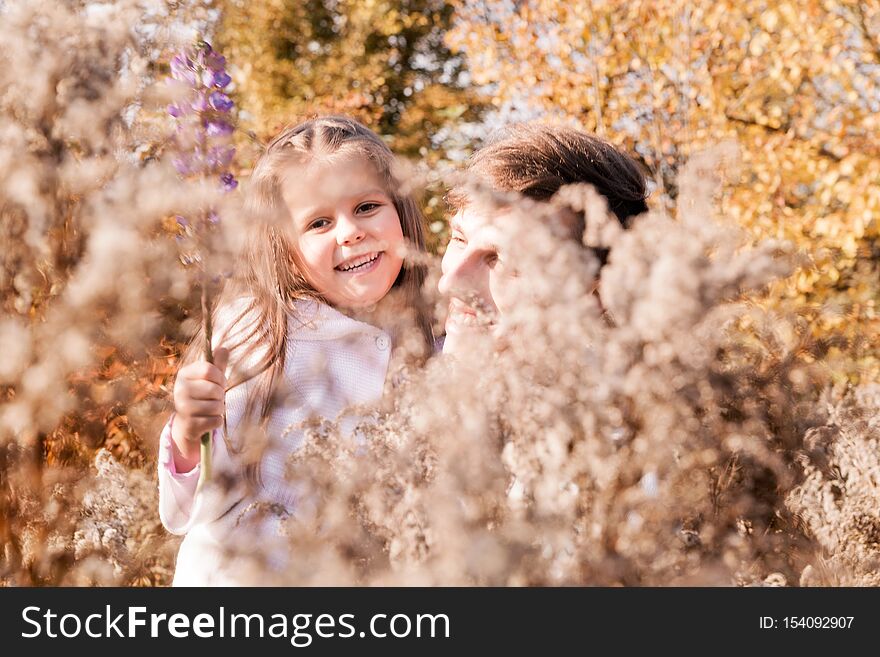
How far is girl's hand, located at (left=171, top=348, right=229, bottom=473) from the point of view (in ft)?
4.83

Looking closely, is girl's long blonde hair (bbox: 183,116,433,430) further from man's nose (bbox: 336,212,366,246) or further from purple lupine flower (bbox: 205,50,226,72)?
purple lupine flower (bbox: 205,50,226,72)

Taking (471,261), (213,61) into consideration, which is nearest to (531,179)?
(471,261)

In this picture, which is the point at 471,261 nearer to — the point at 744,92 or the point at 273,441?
the point at 273,441

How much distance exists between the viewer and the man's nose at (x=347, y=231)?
2.26m

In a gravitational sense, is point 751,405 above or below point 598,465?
above

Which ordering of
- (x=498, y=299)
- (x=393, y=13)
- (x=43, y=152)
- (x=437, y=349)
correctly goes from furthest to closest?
(x=393, y=13), (x=437, y=349), (x=498, y=299), (x=43, y=152)

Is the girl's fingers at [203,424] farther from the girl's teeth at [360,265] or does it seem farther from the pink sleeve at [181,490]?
the girl's teeth at [360,265]

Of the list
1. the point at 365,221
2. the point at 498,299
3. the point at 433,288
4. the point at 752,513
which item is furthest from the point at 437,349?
the point at 752,513

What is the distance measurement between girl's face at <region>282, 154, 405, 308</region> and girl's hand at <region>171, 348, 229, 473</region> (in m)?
0.73

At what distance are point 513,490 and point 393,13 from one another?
1097 centimetres

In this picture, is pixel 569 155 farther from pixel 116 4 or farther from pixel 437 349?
pixel 116 4

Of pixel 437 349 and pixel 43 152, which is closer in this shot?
pixel 43 152

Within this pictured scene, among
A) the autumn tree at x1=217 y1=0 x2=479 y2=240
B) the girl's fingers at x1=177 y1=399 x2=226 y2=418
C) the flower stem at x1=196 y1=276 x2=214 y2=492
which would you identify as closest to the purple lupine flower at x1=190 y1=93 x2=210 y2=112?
the flower stem at x1=196 y1=276 x2=214 y2=492

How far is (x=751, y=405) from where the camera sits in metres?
1.21
